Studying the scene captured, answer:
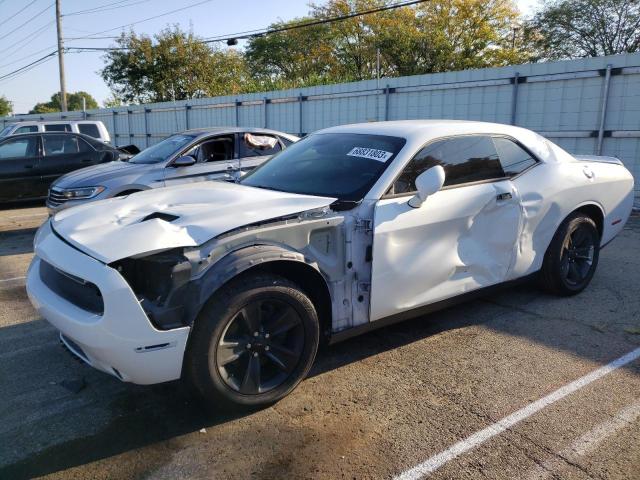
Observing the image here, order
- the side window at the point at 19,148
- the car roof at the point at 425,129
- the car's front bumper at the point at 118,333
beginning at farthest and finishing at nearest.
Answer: the side window at the point at 19,148
the car roof at the point at 425,129
the car's front bumper at the point at 118,333

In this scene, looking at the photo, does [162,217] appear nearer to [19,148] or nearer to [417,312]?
[417,312]

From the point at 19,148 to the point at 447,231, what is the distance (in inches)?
361

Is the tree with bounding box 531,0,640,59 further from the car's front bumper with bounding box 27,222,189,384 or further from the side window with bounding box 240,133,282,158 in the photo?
the car's front bumper with bounding box 27,222,189,384

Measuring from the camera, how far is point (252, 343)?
3.06 metres

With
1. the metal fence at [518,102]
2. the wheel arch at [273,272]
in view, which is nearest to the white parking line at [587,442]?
the wheel arch at [273,272]

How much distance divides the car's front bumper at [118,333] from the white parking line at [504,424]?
50.8 inches

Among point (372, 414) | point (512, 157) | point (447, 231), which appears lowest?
point (372, 414)

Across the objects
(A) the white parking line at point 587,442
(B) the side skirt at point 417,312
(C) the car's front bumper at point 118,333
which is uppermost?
(C) the car's front bumper at point 118,333

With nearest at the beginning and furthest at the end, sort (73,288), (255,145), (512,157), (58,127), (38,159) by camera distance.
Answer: (73,288), (512,157), (255,145), (38,159), (58,127)

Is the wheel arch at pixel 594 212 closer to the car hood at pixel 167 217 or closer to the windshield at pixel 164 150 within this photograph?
the car hood at pixel 167 217

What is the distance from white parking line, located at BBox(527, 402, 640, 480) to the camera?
8.50 feet

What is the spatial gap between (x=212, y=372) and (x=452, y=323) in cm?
229

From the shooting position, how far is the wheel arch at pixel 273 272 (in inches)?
112

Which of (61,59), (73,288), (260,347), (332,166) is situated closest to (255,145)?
(332,166)
